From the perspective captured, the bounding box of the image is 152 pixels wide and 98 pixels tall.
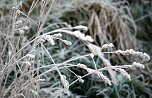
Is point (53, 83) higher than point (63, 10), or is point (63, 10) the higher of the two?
point (63, 10)

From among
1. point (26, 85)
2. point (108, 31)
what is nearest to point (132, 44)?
point (108, 31)

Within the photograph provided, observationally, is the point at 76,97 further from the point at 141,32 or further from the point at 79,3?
the point at 141,32

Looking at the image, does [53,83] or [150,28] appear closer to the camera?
[53,83]

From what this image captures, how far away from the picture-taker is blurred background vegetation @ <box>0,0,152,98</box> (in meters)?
1.62

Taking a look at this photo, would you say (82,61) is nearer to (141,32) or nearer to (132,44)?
(132,44)

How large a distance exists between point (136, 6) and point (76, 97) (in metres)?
0.99

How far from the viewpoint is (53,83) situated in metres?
1.56

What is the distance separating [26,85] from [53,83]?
440mm

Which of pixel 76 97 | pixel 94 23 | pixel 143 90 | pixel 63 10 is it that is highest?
pixel 63 10

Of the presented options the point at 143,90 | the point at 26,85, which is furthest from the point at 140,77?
the point at 26,85

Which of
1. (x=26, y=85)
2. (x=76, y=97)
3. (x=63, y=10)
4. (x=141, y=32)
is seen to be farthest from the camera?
(x=141, y=32)

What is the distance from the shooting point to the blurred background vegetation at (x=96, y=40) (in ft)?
5.32

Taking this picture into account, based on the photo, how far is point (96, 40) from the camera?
1.96m

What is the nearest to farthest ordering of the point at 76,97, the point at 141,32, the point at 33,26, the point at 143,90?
the point at 76,97
the point at 143,90
the point at 33,26
the point at 141,32
